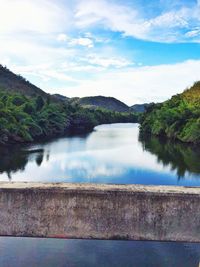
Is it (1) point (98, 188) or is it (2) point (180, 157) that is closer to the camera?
(1) point (98, 188)

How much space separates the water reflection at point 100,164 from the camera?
25.9m

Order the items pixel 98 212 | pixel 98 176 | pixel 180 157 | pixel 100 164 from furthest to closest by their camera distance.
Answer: pixel 180 157 < pixel 100 164 < pixel 98 176 < pixel 98 212

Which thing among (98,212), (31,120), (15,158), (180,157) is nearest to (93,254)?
(98,212)

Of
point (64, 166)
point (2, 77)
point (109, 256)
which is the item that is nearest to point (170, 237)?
point (109, 256)

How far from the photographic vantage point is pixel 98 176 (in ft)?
87.1

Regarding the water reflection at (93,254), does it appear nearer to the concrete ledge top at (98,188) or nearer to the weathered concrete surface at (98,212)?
the weathered concrete surface at (98,212)

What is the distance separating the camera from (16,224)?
7789 millimetres

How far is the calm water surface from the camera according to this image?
1148cm

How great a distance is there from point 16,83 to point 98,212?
11661cm

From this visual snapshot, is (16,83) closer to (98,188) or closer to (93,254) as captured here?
(93,254)

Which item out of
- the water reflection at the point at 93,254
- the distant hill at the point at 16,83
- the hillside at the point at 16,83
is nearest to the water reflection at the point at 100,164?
the water reflection at the point at 93,254

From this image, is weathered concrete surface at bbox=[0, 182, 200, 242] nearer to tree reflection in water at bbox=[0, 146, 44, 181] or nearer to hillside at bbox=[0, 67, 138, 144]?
tree reflection in water at bbox=[0, 146, 44, 181]

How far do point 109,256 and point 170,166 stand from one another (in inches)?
835

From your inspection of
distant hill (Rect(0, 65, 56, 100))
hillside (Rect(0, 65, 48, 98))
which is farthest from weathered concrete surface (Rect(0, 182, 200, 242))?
hillside (Rect(0, 65, 48, 98))
